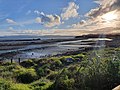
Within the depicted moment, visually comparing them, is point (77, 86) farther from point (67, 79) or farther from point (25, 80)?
point (25, 80)

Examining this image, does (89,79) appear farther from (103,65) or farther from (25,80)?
(25,80)

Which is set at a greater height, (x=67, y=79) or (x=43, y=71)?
(x=67, y=79)

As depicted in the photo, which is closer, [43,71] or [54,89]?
[54,89]

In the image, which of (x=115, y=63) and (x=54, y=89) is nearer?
(x=115, y=63)

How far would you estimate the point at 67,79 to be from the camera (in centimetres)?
1402

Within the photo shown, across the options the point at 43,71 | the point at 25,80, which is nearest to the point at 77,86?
the point at 25,80

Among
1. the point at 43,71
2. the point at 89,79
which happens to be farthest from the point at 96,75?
the point at 43,71

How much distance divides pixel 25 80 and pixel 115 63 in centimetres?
1234

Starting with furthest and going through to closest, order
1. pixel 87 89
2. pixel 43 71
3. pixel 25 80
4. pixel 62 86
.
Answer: pixel 43 71 → pixel 25 80 → pixel 62 86 → pixel 87 89

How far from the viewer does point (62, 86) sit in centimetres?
1391

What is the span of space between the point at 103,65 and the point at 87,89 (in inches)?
55.1

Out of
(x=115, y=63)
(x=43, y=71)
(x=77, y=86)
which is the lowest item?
(x=43, y=71)

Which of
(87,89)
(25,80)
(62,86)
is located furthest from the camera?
(25,80)

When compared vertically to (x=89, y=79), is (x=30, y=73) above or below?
below
